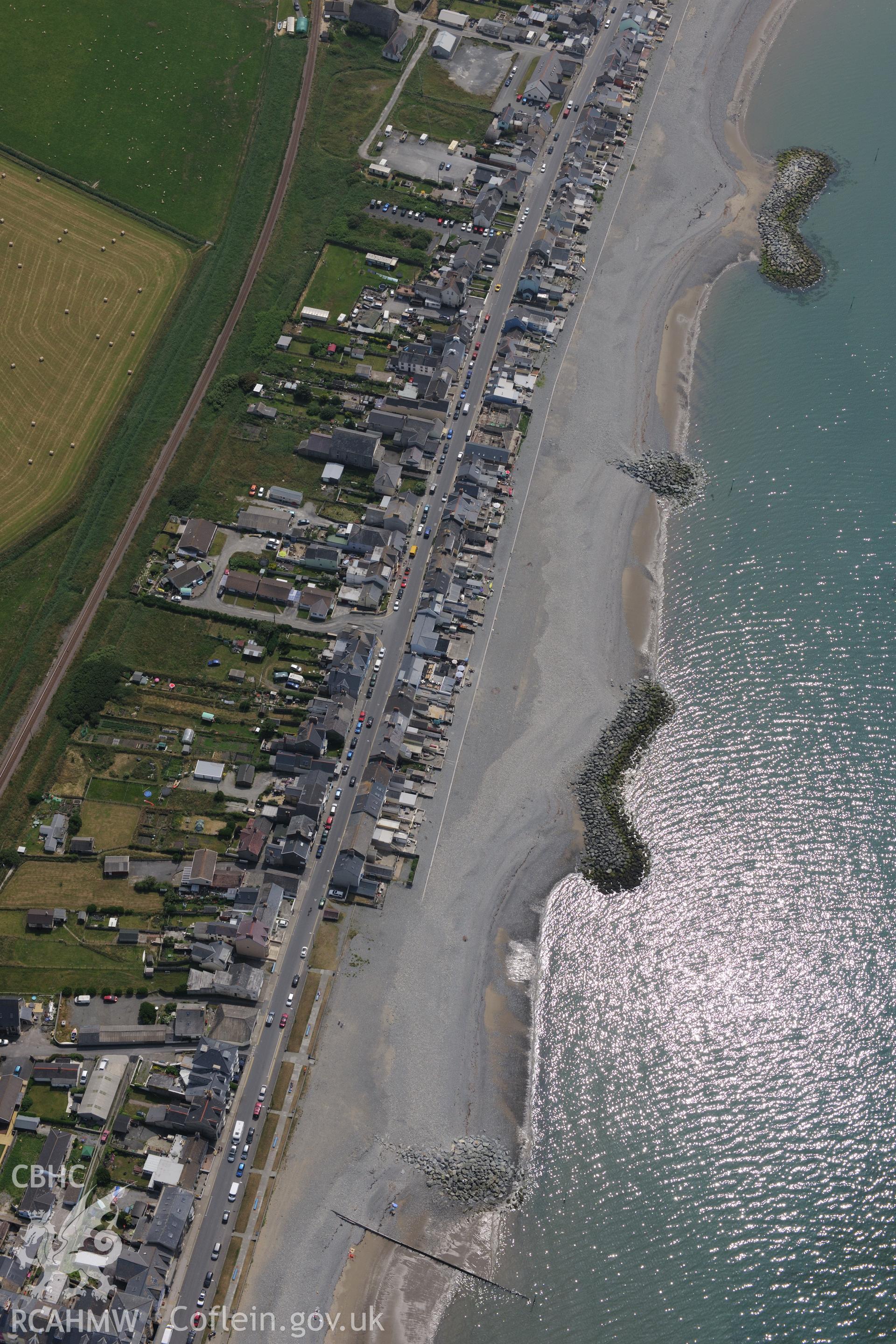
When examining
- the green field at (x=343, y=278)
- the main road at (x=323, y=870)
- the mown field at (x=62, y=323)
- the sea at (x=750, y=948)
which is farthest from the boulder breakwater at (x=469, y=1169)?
the green field at (x=343, y=278)

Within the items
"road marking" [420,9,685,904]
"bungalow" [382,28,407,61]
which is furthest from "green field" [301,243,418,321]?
"bungalow" [382,28,407,61]

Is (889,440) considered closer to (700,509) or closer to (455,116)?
(700,509)

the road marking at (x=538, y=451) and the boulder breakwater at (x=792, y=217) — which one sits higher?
the boulder breakwater at (x=792, y=217)

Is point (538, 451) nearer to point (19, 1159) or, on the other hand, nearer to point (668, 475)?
point (668, 475)

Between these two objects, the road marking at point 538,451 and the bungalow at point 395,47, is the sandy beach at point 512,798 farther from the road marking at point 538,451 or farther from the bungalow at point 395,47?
the bungalow at point 395,47

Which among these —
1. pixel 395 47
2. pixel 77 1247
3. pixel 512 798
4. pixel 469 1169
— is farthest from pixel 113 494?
pixel 395 47

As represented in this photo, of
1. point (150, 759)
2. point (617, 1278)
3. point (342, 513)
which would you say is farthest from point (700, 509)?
point (617, 1278)
